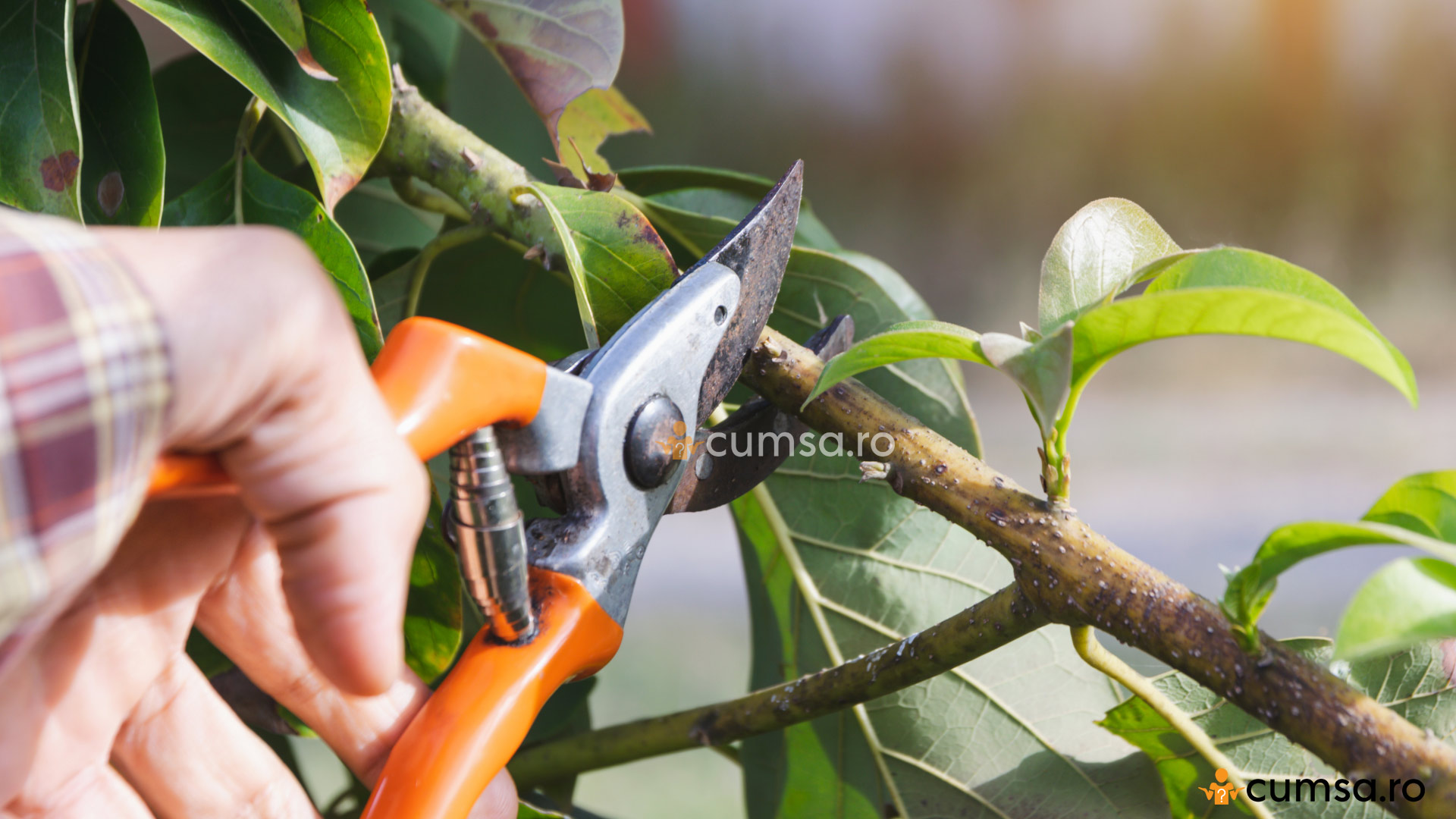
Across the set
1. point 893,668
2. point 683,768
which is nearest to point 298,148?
point 893,668

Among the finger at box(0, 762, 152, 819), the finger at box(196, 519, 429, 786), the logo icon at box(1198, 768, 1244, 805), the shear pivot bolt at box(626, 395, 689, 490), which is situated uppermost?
the shear pivot bolt at box(626, 395, 689, 490)

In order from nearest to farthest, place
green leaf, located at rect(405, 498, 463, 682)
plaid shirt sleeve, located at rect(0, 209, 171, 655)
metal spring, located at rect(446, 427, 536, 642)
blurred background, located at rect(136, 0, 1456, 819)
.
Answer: plaid shirt sleeve, located at rect(0, 209, 171, 655)
metal spring, located at rect(446, 427, 536, 642)
green leaf, located at rect(405, 498, 463, 682)
blurred background, located at rect(136, 0, 1456, 819)

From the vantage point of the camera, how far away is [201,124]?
0.48 meters

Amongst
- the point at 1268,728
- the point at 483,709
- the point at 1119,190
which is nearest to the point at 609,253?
the point at 483,709

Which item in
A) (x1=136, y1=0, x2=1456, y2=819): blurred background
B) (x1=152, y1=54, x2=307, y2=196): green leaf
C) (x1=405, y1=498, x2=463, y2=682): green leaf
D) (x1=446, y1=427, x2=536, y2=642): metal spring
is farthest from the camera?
(x1=136, y1=0, x2=1456, y2=819): blurred background

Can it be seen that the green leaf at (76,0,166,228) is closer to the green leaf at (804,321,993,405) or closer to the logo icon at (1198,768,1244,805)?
the green leaf at (804,321,993,405)

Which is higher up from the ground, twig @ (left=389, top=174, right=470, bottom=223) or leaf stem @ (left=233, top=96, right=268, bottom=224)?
twig @ (left=389, top=174, right=470, bottom=223)

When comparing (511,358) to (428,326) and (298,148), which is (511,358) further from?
(298,148)

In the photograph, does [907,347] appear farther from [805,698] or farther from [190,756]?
[190,756]

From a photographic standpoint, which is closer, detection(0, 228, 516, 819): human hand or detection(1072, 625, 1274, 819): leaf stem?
detection(0, 228, 516, 819): human hand

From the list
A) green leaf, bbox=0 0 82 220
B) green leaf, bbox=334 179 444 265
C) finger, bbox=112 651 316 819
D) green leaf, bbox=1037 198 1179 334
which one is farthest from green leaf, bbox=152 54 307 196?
green leaf, bbox=1037 198 1179 334

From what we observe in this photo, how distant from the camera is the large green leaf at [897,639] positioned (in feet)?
1.21

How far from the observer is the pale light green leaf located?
17 cm

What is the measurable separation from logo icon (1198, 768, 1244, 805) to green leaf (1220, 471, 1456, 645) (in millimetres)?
120
